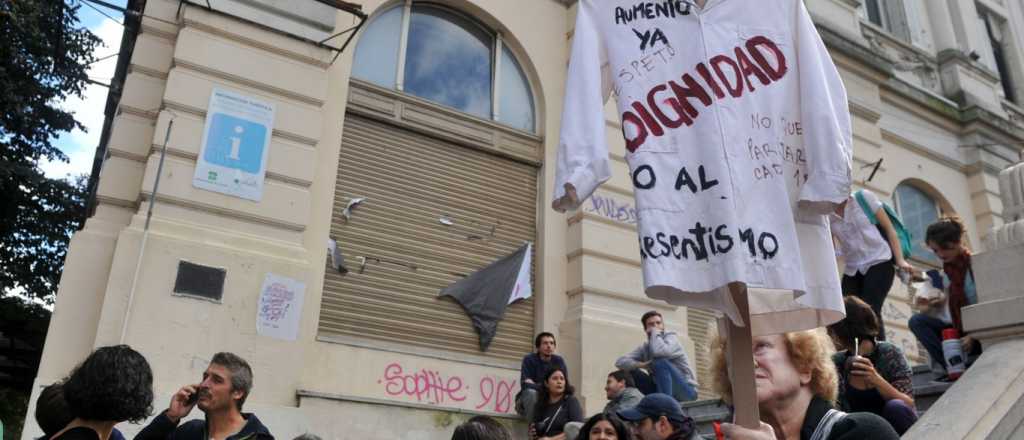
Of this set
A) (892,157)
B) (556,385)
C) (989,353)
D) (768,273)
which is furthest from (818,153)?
(892,157)

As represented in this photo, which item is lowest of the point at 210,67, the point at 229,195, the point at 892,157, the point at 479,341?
the point at 479,341

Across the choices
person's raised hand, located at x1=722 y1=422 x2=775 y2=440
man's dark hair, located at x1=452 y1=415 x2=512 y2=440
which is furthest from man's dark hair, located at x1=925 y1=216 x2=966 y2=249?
person's raised hand, located at x1=722 y1=422 x2=775 y2=440

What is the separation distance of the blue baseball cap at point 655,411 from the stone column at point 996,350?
1625mm

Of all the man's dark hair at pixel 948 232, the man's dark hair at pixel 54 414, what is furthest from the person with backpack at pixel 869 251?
the man's dark hair at pixel 54 414

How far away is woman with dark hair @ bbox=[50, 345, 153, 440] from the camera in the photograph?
3002mm

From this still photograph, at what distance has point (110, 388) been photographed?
303 centimetres

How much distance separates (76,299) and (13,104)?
34.9ft

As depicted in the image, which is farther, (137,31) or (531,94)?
(531,94)

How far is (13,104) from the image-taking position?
15.7 meters

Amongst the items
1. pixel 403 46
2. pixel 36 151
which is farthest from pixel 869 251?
pixel 36 151

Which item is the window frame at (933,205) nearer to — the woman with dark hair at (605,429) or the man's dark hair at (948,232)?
the man's dark hair at (948,232)

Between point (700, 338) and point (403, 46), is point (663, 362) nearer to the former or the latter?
point (700, 338)

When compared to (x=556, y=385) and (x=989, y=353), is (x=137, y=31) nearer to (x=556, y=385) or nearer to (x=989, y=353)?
(x=556, y=385)

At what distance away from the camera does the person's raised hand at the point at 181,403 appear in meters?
4.17
